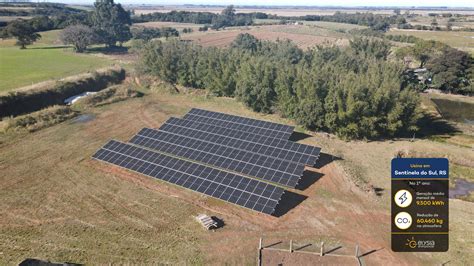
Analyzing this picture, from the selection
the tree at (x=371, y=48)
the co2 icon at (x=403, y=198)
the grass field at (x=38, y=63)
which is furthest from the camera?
the tree at (x=371, y=48)

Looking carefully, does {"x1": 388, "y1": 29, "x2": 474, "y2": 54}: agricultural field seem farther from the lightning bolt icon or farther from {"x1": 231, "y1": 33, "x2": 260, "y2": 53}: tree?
the lightning bolt icon

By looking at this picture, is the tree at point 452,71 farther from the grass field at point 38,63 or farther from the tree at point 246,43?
the grass field at point 38,63

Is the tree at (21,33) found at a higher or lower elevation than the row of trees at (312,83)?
lower

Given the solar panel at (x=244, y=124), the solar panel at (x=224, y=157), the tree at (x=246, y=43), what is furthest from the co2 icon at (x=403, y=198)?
the tree at (x=246, y=43)

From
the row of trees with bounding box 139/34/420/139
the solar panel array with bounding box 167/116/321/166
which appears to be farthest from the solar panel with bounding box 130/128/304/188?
the row of trees with bounding box 139/34/420/139

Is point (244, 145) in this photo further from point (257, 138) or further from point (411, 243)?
point (411, 243)

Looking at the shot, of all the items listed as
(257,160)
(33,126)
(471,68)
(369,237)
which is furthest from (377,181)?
(471,68)
